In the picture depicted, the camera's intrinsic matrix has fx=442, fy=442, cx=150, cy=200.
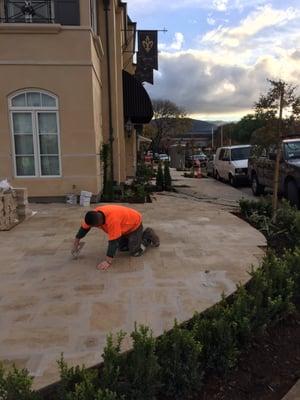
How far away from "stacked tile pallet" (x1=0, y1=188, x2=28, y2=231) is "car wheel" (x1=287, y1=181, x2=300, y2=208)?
6.92m

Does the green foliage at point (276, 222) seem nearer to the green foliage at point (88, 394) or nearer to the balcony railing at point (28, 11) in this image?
the green foliage at point (88, 394)

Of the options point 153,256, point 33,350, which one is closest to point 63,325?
point 33,350

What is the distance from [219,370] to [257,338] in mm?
636

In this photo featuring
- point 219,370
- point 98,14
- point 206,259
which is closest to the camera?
point 219,370

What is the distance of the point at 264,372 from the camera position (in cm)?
342

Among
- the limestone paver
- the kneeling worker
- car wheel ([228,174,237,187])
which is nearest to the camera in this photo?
the limestone paver

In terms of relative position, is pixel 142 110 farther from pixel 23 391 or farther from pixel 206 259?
pixel 23 391

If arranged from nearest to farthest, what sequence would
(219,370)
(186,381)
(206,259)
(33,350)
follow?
(186,381) < (219,370) < (33,350) < (206,259)

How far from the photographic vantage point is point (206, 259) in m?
6.16

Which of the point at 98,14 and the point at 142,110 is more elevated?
the point at 98,14

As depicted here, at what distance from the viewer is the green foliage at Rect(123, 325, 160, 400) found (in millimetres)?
2863

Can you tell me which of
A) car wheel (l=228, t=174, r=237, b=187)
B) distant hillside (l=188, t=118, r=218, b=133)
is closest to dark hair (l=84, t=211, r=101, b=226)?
car wheel (l=228, t=174, r=237, b=187)

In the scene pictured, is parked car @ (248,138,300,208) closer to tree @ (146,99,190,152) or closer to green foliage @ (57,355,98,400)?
green foliage @ (57,355,98,400)

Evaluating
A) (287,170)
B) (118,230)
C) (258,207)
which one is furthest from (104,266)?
(287,170)
